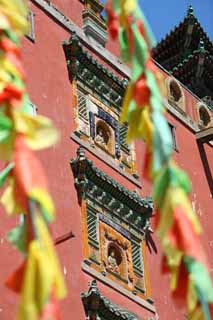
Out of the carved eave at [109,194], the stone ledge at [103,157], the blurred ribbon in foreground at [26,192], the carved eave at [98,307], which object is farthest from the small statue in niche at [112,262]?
the blurred ribbon in foreground at [26,192]

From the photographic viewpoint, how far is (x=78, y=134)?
625 inches

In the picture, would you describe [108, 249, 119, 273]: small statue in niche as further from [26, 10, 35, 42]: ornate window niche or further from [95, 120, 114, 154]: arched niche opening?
[26, 10, 35, 42]: ornate window niche

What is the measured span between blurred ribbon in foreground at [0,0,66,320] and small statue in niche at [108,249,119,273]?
36.4ft

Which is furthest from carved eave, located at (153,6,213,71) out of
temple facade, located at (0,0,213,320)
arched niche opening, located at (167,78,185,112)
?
temple facade, located at (0,0,213,320)

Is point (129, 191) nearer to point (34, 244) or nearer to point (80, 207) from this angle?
point (80, 207)

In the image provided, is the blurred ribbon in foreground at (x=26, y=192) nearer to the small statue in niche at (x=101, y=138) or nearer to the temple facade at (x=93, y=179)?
the temple facade at (x=93, y=179)

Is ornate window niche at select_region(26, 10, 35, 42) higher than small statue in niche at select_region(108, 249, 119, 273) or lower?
higher

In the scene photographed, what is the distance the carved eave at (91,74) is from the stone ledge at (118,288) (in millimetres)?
3425

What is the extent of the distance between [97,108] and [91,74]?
1.99 ft

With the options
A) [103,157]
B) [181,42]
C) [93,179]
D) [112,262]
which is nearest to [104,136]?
[103,157]

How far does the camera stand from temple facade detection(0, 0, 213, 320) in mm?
14086

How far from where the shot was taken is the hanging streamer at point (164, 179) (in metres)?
3.45

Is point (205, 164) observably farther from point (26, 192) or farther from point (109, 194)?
point (26, 192)

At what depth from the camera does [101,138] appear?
1655 centimetres
